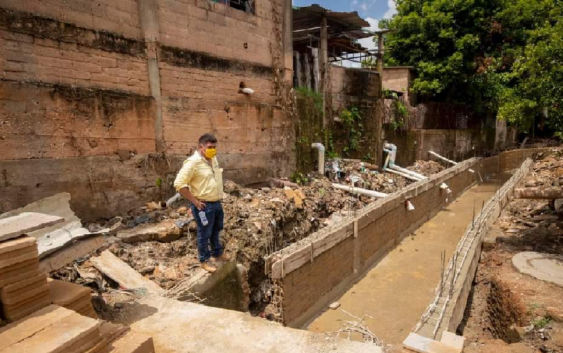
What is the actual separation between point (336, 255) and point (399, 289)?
72.8 inches

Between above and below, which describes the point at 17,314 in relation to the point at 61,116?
below

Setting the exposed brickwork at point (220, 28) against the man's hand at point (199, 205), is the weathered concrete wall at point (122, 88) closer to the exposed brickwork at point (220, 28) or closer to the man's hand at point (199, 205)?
the exposed brickwork at point (220, 28)

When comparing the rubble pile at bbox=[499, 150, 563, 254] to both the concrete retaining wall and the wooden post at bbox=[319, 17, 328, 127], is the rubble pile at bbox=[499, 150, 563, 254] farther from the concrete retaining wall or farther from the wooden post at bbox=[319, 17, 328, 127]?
the wooden post at bbox=[319, 17, 328, 127]

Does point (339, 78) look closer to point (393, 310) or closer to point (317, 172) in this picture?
point (317, 172)

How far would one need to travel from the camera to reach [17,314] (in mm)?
2137

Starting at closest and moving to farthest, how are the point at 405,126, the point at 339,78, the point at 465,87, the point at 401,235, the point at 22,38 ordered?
the point at 22,38 < the point at 401,235 < the point at 339,78 < the point at 405,126 < the point at 465,87

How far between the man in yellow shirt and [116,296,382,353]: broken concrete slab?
132cm

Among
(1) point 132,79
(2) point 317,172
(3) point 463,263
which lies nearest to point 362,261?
(3) point 463,263

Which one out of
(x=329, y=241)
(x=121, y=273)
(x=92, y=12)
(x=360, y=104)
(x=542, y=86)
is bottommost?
(x=329, y=241)

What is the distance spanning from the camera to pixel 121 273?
14.0ft

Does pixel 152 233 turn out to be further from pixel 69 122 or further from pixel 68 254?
pixel 68 254

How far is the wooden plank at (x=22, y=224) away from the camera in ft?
7.20

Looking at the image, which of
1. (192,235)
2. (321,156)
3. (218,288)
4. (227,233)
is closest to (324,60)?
(321,156)

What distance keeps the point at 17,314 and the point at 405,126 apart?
17.3 meters
